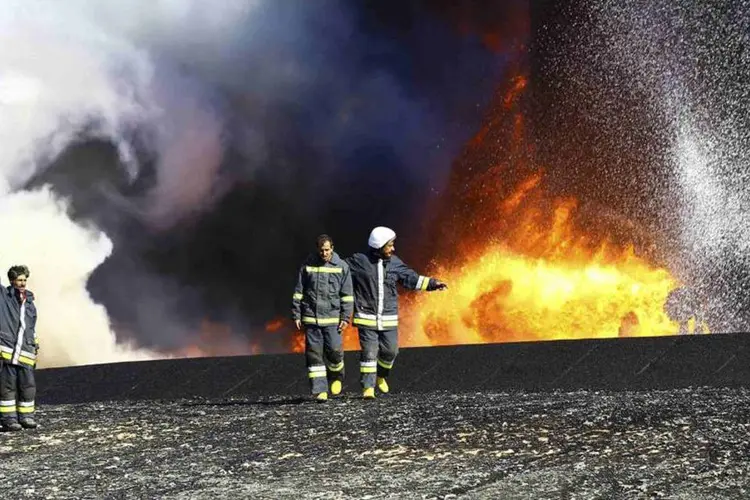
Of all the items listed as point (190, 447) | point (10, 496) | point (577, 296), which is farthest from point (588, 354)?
point (577, 296)

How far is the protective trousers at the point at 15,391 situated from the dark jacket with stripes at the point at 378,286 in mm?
3593

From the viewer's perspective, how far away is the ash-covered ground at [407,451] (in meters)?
7.98

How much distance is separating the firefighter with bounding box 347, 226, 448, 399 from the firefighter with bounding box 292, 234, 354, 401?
190mm

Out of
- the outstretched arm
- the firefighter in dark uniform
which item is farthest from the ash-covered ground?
the firefighter in dark uniform

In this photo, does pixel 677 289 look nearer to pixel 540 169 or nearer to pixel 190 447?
pixel 540 169

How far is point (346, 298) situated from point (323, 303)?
28 centimetres

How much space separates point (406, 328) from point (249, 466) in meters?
22.3

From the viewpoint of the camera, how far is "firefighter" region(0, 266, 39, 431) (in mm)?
12453

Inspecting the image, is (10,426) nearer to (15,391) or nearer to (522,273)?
(15,391)

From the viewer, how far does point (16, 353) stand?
12.5 meters

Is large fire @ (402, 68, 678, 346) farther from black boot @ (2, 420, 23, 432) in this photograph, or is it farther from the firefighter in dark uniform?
black boot @ (2, 420, 23, 432)

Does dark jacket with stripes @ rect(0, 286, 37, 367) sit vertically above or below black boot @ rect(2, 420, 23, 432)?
above

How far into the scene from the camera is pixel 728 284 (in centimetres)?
2966

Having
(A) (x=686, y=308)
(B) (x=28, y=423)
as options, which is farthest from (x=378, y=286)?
(A) (x=686, y=308)
